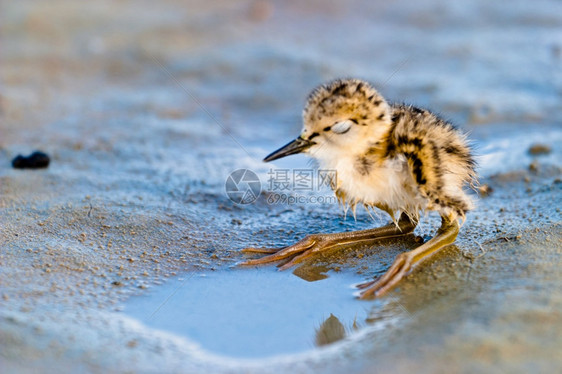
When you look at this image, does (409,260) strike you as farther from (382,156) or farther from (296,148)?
(296,148)

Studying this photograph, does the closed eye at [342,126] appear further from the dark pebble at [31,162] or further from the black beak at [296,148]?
the dark pebble at [31,162]

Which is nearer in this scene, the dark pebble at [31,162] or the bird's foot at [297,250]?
the bird's foot at [297,250]

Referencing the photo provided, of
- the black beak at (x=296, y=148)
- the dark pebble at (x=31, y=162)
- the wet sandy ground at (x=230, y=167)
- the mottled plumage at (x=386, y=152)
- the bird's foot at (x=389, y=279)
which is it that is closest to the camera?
the wet sandy ground at (x=230, y=167)

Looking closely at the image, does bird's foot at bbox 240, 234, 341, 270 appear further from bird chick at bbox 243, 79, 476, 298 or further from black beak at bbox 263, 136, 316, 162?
black beak at bbox 263, 136, 316, 162

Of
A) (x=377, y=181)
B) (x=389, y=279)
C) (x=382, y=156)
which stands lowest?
(x=389, y=279)

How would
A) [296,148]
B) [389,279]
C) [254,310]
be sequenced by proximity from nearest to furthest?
[254,310]
[389,279]
[296,148]

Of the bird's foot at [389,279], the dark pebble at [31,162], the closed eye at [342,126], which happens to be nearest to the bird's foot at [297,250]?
the bird's foot at [389,279]

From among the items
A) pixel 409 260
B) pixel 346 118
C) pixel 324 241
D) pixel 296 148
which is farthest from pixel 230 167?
pixel 409 260
